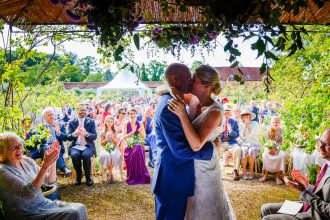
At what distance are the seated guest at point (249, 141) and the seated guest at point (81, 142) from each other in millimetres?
3773

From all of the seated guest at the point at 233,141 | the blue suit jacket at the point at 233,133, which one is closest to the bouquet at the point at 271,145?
the seated guest at the point at 233,141

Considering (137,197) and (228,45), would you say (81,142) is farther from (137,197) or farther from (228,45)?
(228,45)

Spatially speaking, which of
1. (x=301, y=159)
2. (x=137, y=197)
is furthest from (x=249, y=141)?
(x=137, y=197)

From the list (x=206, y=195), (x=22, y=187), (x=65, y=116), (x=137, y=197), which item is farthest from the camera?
(x=65, y=116)

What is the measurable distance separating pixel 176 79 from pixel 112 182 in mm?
5409

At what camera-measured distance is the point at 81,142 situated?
731 cm

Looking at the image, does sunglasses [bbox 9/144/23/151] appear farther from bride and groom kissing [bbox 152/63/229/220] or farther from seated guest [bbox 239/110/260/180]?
seated guest [bbox 239/110/260/180]

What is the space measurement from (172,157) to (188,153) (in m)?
0.21

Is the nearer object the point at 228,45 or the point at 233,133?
the point at 228,45

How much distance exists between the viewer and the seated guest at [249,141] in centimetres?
761

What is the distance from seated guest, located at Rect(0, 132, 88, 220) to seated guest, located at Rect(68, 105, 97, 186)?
376cm

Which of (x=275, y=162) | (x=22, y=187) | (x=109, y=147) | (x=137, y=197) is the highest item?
(x=22, y=187)

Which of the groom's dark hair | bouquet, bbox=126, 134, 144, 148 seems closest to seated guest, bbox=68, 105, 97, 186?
bouquet, bbox=126, 134, 144, 148

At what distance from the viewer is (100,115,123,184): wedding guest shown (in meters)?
7.33
